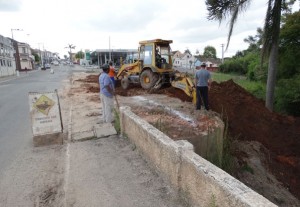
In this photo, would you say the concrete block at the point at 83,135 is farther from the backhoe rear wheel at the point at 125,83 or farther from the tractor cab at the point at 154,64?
the backhoe rear wheel at the point at 125,83


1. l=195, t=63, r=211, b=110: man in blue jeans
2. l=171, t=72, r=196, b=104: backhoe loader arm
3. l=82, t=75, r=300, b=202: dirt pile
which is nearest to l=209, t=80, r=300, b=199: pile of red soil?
l=82, t=75, r=300, b=202: dirt pile

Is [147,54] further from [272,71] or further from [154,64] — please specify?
[272,71]

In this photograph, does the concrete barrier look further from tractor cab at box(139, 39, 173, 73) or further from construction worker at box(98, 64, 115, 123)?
tractor cab at box(139, 39, 173, 73)

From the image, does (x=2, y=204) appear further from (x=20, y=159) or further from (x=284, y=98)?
(x=284, y=98)

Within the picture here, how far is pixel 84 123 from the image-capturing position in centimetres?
895

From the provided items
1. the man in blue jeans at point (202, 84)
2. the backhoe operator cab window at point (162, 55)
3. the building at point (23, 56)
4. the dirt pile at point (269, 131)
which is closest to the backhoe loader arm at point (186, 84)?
the dirt pile at point (269, 131)

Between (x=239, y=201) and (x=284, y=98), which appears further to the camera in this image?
(x=284, y=98)

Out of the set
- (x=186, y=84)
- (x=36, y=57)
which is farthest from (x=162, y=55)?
(x=36, y=57)

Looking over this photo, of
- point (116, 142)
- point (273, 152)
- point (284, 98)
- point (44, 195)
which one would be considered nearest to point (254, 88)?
point (284, 98)

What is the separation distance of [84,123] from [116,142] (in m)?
2.31

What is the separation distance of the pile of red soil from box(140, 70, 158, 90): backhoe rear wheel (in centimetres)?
353

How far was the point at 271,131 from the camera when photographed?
966cm

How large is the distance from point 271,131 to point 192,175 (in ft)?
23.0

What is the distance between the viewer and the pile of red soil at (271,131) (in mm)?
7336
